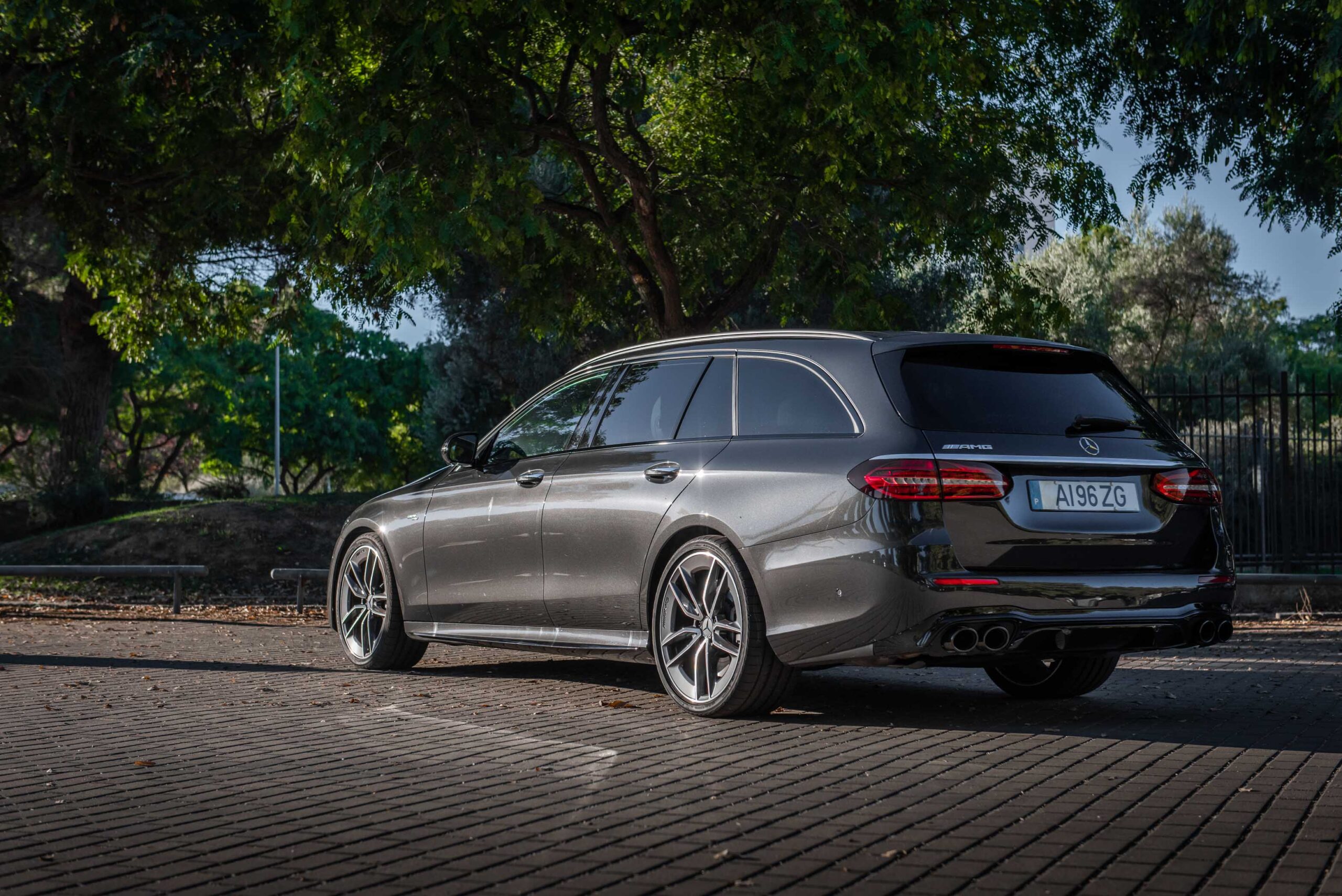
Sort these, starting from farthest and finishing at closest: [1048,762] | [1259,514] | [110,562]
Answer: [110,562] < [1259,514] < [1048,762]

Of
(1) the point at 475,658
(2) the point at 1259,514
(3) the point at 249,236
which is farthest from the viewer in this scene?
(3) the point at 249,236

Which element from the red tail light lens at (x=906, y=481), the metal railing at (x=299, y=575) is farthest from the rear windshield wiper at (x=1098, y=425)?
the metal railing at (x=299, y=575)

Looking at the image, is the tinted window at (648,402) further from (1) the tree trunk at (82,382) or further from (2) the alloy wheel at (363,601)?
(1) the tree trunk at (82,382)

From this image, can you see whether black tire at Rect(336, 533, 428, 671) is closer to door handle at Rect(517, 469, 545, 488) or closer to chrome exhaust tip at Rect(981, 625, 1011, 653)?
door handle at Rect(517, 469, 545, 488)

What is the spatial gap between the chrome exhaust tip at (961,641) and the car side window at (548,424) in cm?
275

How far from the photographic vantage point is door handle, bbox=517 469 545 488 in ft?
26.9

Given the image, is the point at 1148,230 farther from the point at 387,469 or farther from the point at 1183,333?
the point at 387,469

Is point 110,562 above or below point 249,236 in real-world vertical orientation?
below

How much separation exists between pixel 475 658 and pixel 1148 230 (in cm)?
3346

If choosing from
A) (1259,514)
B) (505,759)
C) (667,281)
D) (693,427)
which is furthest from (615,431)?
(1259,514)

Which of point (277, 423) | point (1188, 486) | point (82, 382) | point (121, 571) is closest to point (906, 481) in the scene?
point (1188, 486)

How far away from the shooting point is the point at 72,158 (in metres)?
17.3

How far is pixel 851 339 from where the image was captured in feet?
22.8

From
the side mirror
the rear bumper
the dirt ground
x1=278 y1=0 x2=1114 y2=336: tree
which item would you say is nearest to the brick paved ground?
the rear bumper
